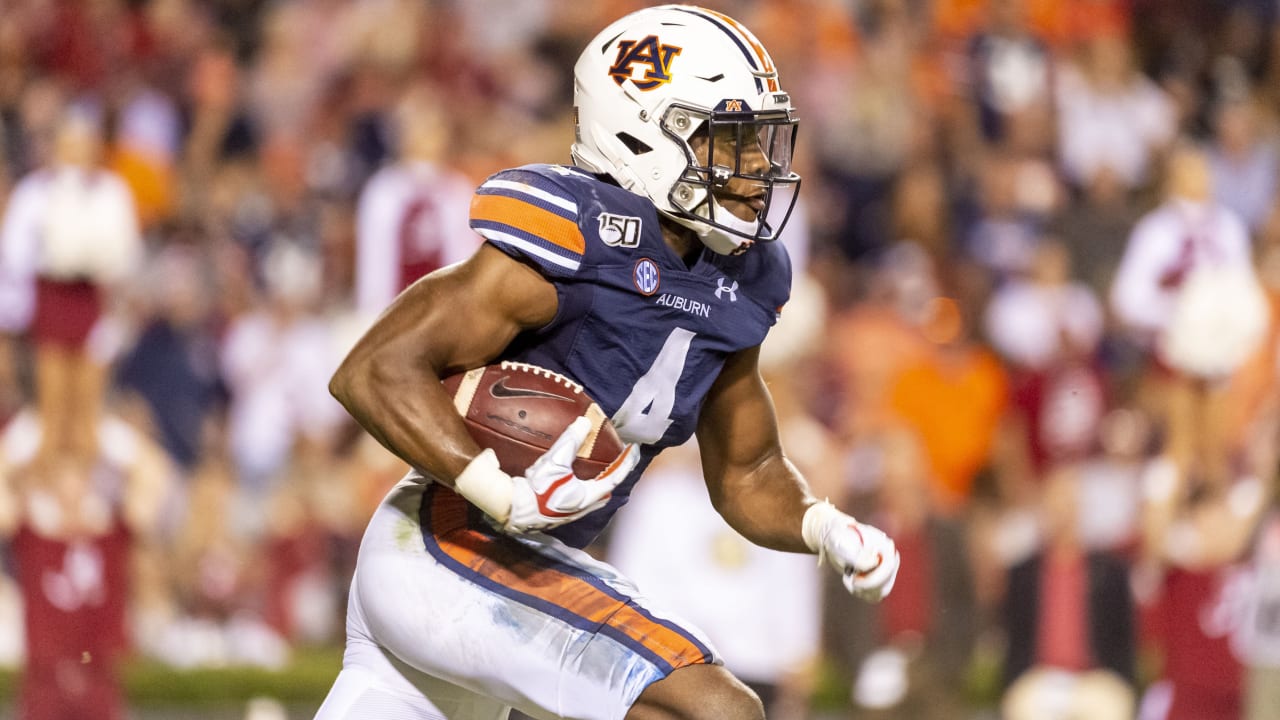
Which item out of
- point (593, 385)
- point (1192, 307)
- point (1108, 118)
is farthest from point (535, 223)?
point (1108, 118)

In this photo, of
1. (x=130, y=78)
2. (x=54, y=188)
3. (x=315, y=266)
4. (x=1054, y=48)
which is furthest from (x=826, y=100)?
(x=54, y=188)

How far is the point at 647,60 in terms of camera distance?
3.42 m

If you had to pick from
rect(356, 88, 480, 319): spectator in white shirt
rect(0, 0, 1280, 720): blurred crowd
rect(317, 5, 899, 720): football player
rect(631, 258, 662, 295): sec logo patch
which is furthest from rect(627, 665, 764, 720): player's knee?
rect(356, 88, 480, 319): spectator in white shirt

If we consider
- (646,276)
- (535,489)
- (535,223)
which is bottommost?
(535,489)

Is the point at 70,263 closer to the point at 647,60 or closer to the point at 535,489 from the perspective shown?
the point at 647,60

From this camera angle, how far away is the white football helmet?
339 cm

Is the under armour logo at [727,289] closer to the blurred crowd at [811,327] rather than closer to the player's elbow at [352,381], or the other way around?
the player's elbow at [352,381]

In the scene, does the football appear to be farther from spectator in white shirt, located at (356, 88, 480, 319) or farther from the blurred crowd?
spectator in white shirt, located at (356, 88, 480, 319)

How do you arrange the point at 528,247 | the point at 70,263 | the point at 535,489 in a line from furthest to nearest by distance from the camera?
1. the point at 70,263
2. the point at 528,247
3. the point at 535,489

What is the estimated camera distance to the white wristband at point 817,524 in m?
3.42

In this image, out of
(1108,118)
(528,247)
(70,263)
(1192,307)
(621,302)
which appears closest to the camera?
(528,247)

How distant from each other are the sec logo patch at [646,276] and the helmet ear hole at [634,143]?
0.24m

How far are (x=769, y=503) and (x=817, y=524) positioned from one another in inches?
8.6

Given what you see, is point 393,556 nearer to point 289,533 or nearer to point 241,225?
Answer: point 289,533
